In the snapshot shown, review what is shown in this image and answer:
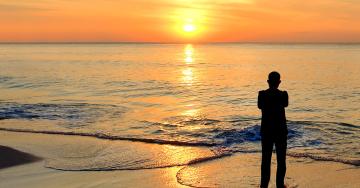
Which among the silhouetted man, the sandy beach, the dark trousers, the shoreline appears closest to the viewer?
the silhouetted man

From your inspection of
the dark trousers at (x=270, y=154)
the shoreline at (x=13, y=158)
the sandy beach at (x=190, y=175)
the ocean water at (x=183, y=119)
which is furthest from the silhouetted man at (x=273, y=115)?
the shoreline at (x=13, y=158)

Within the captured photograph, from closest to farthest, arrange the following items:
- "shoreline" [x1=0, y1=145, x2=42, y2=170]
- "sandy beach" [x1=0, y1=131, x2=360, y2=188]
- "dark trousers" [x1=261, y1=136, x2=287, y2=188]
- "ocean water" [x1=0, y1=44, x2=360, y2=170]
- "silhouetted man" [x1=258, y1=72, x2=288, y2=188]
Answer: "silhouetted man" [x1=258, y1=72, x2=288, y2=188] → "dark trousers" [x1=261, y1=136, x2=287, y2=188] → "sandy beach" [x1=0, y1=131, x2=360, y2=188] → "shoreline" [x1=0, y1=145, x2=42, y2=170] → "ocean water" [x1=0, y1=44, x2=360, y2=170]

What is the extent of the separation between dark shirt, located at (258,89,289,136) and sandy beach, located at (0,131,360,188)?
4.98ft

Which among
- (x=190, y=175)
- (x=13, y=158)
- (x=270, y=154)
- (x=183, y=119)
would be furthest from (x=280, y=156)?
(x=183, y=119)

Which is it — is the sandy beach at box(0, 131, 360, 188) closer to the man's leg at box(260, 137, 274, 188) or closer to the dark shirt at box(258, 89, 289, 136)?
the man's leg at box(260, 137, 274, 188)

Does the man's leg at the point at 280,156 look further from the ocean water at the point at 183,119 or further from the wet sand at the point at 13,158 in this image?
the wet sand at the point at 13,158

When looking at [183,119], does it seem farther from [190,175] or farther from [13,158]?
[190,175]

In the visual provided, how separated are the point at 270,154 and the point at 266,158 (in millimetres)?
102

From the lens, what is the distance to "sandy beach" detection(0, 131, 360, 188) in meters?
9.47

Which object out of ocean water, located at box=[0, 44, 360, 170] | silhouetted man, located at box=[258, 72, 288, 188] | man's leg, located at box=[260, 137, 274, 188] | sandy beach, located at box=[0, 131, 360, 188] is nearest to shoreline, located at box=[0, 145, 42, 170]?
sandy beach, located at box=[0, 131, 360, 188]

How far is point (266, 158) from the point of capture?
27.8 ft

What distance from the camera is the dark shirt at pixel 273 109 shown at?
317 inches

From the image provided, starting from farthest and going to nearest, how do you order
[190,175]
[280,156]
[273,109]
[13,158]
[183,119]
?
[183,119], [13,158], [190,175], [280,156], [273,109]

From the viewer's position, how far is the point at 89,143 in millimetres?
13977
